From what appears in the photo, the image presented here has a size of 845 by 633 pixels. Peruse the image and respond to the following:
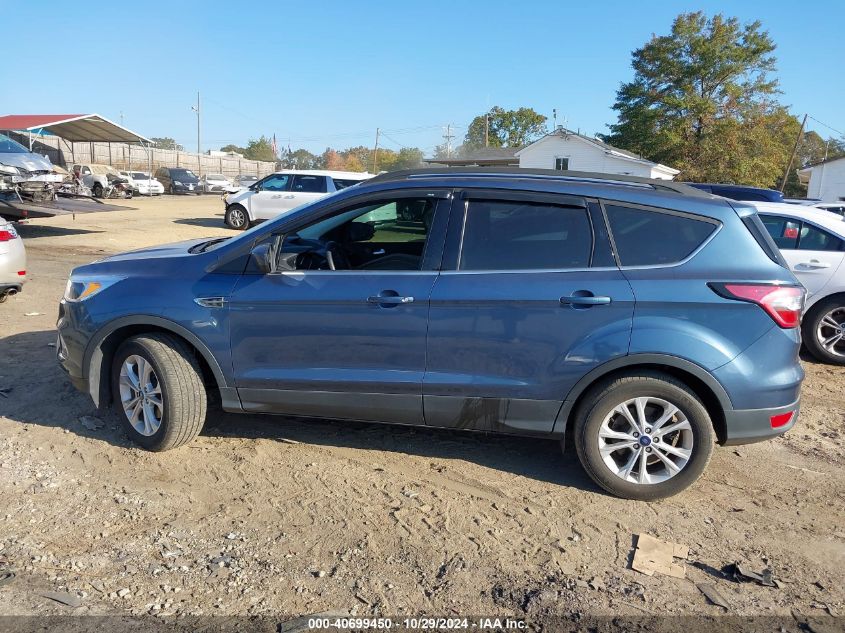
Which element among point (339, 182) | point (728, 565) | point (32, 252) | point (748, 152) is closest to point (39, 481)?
point (728, 565)

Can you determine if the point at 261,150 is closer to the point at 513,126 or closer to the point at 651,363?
the point at 513,126

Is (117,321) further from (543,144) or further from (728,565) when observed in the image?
(543,144)

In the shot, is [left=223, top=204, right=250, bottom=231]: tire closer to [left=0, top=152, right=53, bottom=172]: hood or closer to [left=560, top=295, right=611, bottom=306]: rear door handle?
[left=0, top=152, right=53, bottom=172]: hood

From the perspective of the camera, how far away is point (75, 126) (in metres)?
26.6

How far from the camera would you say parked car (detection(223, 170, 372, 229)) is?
19547 mm

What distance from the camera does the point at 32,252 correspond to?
13.1 meters

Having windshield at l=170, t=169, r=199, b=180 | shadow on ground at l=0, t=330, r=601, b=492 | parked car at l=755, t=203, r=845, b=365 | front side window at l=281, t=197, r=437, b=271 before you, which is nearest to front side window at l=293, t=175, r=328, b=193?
parked car at l=755, t=203, r=845, b=365

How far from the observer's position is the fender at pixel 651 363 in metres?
3.75

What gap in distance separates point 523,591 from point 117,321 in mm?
2947

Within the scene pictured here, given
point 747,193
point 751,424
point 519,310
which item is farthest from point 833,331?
point 519,310

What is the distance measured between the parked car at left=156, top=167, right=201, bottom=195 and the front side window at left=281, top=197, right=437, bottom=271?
140 feet

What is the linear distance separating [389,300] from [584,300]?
1097 mm

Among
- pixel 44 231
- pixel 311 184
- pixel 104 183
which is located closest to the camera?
pixel 44 231

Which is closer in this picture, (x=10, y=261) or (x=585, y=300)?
(x=585, y=300)
